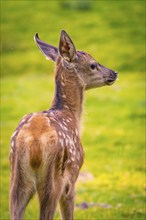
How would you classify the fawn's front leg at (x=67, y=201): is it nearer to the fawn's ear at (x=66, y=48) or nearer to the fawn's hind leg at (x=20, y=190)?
the fawn's hind leg at (x=20, y=190)

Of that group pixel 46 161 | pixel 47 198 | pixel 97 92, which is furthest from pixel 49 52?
pixel 97 92

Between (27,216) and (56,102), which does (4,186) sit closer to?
(27,216)

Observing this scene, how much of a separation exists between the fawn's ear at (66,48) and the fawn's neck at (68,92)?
0.24 meters

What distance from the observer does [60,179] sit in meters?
7.49

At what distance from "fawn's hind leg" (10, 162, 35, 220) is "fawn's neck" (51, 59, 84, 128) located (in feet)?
6.88

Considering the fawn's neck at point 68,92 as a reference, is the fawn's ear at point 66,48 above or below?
above

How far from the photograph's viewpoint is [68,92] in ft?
30.8

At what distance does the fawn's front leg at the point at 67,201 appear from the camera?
7.84m

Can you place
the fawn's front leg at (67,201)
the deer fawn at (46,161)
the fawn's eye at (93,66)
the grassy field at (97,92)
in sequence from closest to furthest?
1. the deer fawn at (46,161)
2. the fawn's front leg at (67,201)
3. the fawn's eye at (93,66)
4. the grassy field at (97,92)

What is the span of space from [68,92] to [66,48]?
659mm

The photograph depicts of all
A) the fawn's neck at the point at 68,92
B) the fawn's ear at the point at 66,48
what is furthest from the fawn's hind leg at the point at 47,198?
the fawn's ear at the point at 66,48

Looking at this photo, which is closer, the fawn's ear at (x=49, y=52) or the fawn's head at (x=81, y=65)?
the fawn's head at (x=81, y=65)

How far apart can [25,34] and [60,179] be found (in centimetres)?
3133

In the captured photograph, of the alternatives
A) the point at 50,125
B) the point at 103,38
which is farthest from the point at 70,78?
the point at 103,38
